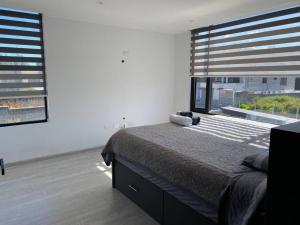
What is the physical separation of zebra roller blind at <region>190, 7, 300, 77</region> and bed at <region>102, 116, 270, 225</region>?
3.47 feet

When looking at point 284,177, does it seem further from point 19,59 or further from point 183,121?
point 19,59

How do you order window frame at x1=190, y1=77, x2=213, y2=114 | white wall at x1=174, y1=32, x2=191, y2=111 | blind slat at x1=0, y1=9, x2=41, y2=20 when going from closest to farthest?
blind slat at x1=0, y1=9, x2=41, y2=20, window frame at x1=190, y1=77, x2=213, y2=114, white wall at x1=174, y1=32, x2=191, y2=111

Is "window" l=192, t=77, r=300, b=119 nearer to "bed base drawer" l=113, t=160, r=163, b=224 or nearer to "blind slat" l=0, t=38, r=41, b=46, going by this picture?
"bed base drawer" l=113, t=160, r=163, b=224

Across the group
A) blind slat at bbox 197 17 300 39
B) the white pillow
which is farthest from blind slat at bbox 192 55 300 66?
the white pillow

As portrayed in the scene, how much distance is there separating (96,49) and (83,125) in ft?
4.54

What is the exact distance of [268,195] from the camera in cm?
84

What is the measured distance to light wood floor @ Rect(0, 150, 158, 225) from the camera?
7.30ft

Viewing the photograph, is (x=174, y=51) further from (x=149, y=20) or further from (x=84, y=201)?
(x=84, y=201)

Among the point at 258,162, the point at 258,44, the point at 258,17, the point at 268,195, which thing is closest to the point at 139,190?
the point at 258,162

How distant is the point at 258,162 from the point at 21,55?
3.46 meters

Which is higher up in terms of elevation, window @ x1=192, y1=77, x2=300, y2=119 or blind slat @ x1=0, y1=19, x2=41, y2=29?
blind slat @ x1=0, y1=19, x2=41, y2=29

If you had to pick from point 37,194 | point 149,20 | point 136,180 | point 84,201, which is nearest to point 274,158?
point 136,180

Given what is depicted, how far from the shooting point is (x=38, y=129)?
3674mm

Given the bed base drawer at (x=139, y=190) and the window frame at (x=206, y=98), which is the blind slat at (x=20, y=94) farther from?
the window frame at (x=206, y=98)
